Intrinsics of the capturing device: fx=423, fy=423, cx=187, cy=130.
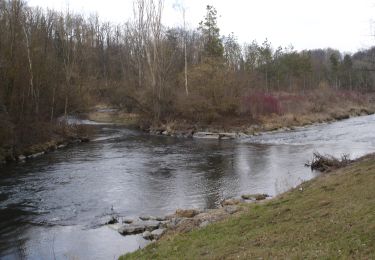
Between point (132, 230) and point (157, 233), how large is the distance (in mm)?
1098

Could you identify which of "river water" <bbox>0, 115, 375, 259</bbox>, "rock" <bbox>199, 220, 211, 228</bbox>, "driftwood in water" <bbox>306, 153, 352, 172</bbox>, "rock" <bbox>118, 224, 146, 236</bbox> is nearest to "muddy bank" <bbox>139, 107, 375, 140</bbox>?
"river water" <bbox>0, 115, 375, 259</bbox>

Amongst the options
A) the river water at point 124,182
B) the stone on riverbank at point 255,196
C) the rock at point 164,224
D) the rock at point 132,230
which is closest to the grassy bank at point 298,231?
the rock at point 164,224

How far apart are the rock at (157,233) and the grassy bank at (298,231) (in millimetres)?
1172

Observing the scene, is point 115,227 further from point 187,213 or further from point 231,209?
point 231,209

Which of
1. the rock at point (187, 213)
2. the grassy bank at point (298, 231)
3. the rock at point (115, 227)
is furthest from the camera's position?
the rock at point (187, 213)

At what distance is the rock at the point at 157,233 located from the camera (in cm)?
1244

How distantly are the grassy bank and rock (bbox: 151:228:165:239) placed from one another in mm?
1172

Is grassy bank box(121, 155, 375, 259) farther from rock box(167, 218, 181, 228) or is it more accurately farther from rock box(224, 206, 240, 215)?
rock box(167, 218, 181, 228)

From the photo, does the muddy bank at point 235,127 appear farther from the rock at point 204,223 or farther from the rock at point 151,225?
the rock at point 204,223

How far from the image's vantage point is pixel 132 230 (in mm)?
13367

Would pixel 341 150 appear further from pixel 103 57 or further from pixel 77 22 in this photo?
pixel 103 57

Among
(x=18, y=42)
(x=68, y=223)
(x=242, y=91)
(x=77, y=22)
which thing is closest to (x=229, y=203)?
(x=68, y=223)

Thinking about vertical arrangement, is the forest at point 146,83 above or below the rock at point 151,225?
above

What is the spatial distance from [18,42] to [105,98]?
40.1 m
